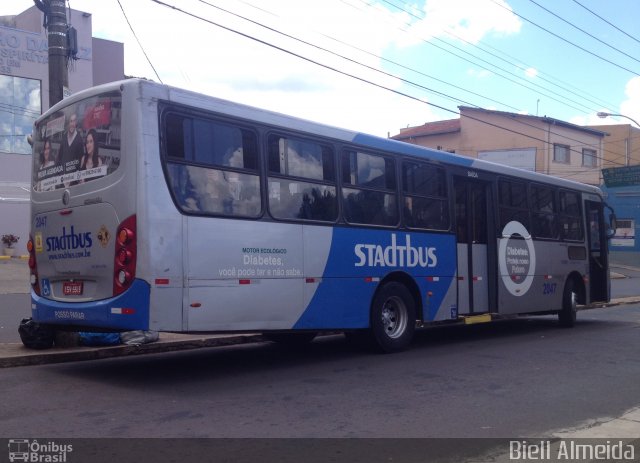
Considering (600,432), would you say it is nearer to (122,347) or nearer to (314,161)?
(314,161)

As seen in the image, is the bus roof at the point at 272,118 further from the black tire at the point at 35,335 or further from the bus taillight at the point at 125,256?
the black tire at the point at 35,335

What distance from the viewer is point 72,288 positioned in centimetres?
826

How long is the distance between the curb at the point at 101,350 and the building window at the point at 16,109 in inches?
999

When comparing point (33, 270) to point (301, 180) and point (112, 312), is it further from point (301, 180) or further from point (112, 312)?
point (301, 180)

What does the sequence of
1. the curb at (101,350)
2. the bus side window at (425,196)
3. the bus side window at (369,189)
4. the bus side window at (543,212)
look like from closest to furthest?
1. the curb at (101,350)
2. the bus side window at (369,189)
3. the bus side window at (425,196)
4. the bus side window at (543,212)

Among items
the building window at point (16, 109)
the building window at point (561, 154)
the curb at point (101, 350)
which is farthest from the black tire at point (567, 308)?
the building window at point (561, 154)

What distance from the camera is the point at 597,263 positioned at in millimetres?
16734

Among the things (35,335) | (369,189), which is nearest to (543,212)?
(369,189)

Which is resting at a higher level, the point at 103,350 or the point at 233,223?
the point at 233,223

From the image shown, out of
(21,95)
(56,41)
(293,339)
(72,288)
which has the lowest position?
(293,339)

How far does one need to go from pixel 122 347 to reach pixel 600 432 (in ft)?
21.9

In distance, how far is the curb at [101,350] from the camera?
9258 millimetres

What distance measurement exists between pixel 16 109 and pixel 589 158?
37.1m

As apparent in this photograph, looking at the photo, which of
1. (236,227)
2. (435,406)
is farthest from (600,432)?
(236,227)
